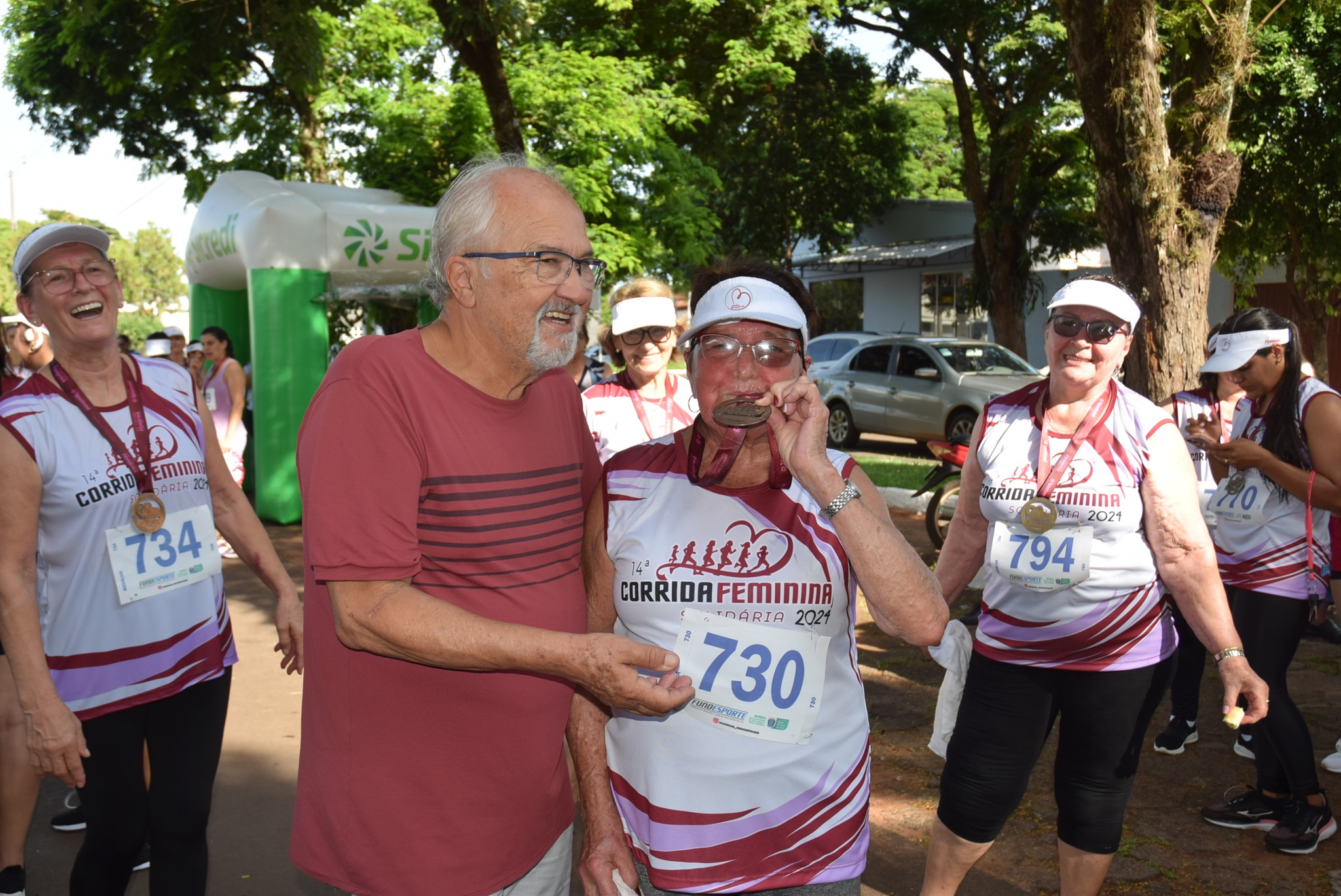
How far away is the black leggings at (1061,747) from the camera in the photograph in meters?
3.08

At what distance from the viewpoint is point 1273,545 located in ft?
13.6

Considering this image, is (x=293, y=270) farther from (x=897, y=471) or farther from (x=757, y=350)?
(x=757, y=350)

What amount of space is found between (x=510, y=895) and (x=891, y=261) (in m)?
29.3

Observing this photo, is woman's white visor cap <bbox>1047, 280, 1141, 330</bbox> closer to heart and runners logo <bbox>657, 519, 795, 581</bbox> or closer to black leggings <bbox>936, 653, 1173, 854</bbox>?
black leggings <bbox>936, 653, 1173, 854</bbox>

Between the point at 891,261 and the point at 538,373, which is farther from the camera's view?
the point at 891,261

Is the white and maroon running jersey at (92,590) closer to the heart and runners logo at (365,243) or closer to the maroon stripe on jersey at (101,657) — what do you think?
the maroon stripe on jersey at (101,657)

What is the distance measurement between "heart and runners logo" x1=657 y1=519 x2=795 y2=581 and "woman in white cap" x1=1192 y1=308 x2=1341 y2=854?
2.78 metres

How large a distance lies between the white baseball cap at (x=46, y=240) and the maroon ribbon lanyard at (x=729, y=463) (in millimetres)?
1889

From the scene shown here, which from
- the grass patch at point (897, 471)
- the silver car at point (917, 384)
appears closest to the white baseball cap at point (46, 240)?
the grass patch at point (897, 471)

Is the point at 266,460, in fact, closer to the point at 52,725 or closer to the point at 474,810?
the point at 52,725

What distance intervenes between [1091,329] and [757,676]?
1710 mm

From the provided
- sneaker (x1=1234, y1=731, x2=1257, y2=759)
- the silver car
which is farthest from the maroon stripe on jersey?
the silver car

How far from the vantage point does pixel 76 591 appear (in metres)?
2.87


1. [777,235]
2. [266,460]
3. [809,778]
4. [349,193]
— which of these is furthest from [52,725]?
[777,235]
